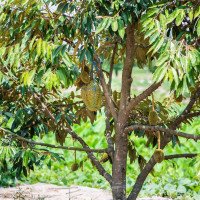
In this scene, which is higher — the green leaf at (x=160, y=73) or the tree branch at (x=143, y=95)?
the green leaf at (x=160, y=73)

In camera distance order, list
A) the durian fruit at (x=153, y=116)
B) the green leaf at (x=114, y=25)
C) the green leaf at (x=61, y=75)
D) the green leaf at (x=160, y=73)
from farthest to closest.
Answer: the durian fruit at (x=153, y=116) → the green leaf at (x=61, y=75) → the green leaf at (x=114, y=25) → the green leaf at (x=160, y=73)

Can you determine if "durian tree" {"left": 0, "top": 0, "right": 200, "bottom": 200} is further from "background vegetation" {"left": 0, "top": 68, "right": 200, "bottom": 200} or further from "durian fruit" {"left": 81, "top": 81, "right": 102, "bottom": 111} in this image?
"background vegetation" {"left": 0, "top": 68, "right": 200, "bottom": 200}

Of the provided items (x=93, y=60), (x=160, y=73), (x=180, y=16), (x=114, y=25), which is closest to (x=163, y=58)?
(x=160, y=73)

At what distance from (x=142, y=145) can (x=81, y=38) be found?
17.3 feet

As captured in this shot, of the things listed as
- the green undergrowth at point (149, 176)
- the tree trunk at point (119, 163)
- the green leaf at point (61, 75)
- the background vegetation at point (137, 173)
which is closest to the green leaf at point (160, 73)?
the green leaf at point (61, 75)

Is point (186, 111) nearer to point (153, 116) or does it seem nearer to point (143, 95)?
point (153, 116)

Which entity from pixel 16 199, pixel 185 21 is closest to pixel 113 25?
pixel 185 21

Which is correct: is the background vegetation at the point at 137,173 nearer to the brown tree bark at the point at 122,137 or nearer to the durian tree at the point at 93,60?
the durian tree at the point at 93,60

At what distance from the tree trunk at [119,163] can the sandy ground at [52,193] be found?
1552 mm

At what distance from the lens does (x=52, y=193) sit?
587 centimetres

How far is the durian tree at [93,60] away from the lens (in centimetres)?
253

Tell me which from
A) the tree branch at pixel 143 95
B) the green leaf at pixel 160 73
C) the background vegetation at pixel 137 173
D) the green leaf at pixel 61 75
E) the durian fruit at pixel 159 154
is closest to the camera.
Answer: the green leaf at pixel 160 73

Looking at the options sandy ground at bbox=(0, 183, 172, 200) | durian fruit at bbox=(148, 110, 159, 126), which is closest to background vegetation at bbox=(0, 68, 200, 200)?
sandy ground at bbox=(0, 183, 172, 200)

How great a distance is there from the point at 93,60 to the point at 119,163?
75 cm
